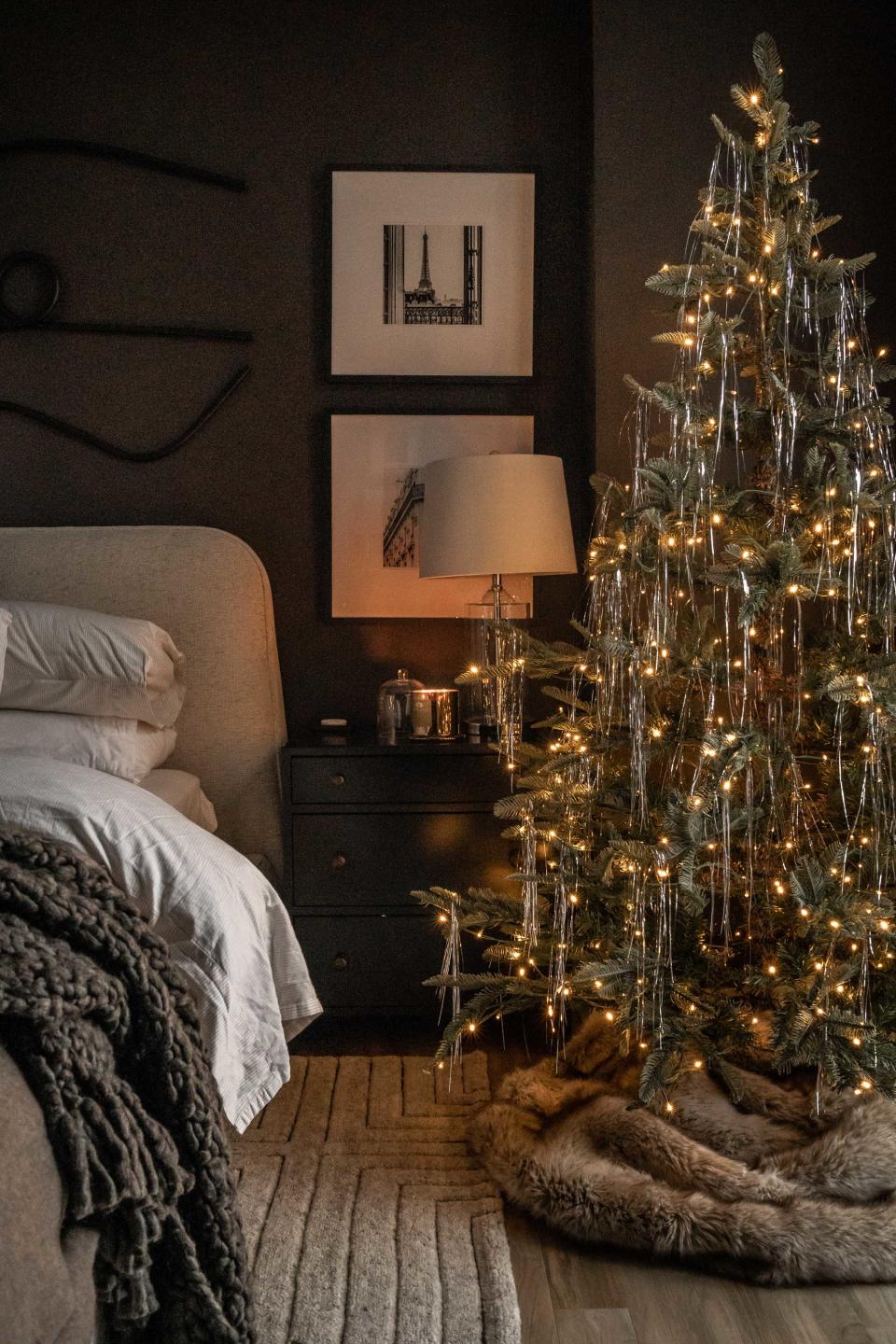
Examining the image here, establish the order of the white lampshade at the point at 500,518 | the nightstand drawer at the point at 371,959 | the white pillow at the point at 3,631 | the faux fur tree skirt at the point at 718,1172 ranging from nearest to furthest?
the faux fur tree skirt at the point at 718,1172, the white pillow at the point at 3,631, the white lampshade at the point at 500,518, the nightstand drawer at the point at 371,959

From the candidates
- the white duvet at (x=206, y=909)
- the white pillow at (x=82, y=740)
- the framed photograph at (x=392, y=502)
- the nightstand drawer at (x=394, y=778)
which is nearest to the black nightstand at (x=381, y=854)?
the nightstand drawer at (x=394, y=778)

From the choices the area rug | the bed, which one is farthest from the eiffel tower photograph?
the area rug

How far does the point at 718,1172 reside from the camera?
1890mm

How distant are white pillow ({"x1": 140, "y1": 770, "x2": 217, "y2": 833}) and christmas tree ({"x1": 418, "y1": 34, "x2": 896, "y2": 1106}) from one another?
727 mm

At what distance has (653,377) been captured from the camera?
287 cm

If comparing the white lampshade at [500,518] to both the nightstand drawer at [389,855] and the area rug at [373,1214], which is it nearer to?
the nightstand drawer at [389,855]

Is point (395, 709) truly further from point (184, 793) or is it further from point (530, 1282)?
point (530, 1282)

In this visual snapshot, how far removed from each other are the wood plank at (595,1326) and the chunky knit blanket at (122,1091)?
1.71 ft

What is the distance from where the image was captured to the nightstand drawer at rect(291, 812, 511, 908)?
276 cm

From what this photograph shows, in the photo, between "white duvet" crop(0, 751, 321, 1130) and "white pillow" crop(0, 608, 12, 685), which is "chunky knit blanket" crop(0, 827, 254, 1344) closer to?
"white duvet" crop(0, 751, 321, 1130)

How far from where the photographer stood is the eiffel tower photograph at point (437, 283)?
10.3 ft

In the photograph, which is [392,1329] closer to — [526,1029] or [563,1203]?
[563,1203]

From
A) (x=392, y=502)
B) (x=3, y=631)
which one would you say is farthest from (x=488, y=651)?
(x=3, y=631)

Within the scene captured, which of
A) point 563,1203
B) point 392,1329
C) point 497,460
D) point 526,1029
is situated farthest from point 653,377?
point 392,1329
